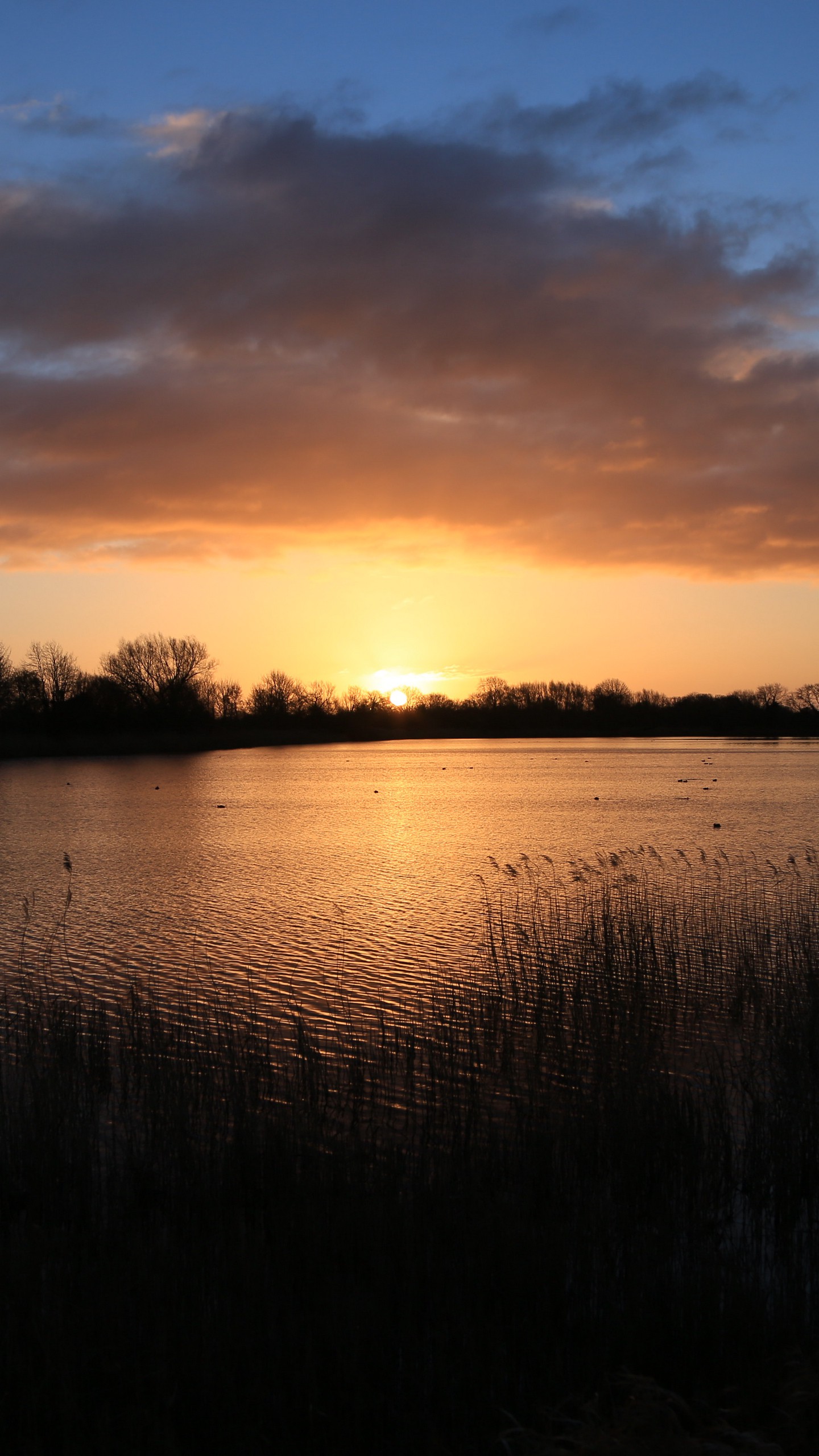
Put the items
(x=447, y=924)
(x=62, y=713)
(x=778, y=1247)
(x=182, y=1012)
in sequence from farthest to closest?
(x=62, y=713) → (x=447, y=924) → (x=182, y=1012) → (x=778, y=1247)

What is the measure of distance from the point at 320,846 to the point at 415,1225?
23.0 m

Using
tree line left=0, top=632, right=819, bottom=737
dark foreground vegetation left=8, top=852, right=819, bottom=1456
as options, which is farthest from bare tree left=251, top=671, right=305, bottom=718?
dark foreground vegetation left=8, top=852, right=819, bottom=1456

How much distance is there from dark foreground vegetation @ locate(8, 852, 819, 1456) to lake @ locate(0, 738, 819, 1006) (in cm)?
307

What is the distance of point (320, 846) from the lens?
1129 inches

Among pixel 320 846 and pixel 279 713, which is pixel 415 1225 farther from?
pixel 279 713

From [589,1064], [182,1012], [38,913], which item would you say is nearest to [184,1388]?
[589,1064]

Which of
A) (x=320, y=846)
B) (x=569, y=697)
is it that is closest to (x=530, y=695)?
(x=569, y=697)

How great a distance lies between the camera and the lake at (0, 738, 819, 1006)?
14.9 meters

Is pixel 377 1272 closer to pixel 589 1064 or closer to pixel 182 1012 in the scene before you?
pixel 589 1064

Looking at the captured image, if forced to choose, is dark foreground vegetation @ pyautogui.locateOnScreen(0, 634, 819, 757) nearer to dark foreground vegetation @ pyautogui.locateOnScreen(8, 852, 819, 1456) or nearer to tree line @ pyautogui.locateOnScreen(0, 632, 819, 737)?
tree line @ pyautogui.locateOnScreen(0, 632, 819, 737)

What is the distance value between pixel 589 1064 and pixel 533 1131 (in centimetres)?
216

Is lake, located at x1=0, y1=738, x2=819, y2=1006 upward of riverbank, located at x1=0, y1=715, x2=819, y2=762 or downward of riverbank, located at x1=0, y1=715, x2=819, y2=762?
downward

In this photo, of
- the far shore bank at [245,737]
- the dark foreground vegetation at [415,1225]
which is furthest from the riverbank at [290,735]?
the dark foreground vegetation at [415,1225]

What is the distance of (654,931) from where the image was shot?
14.8 m
